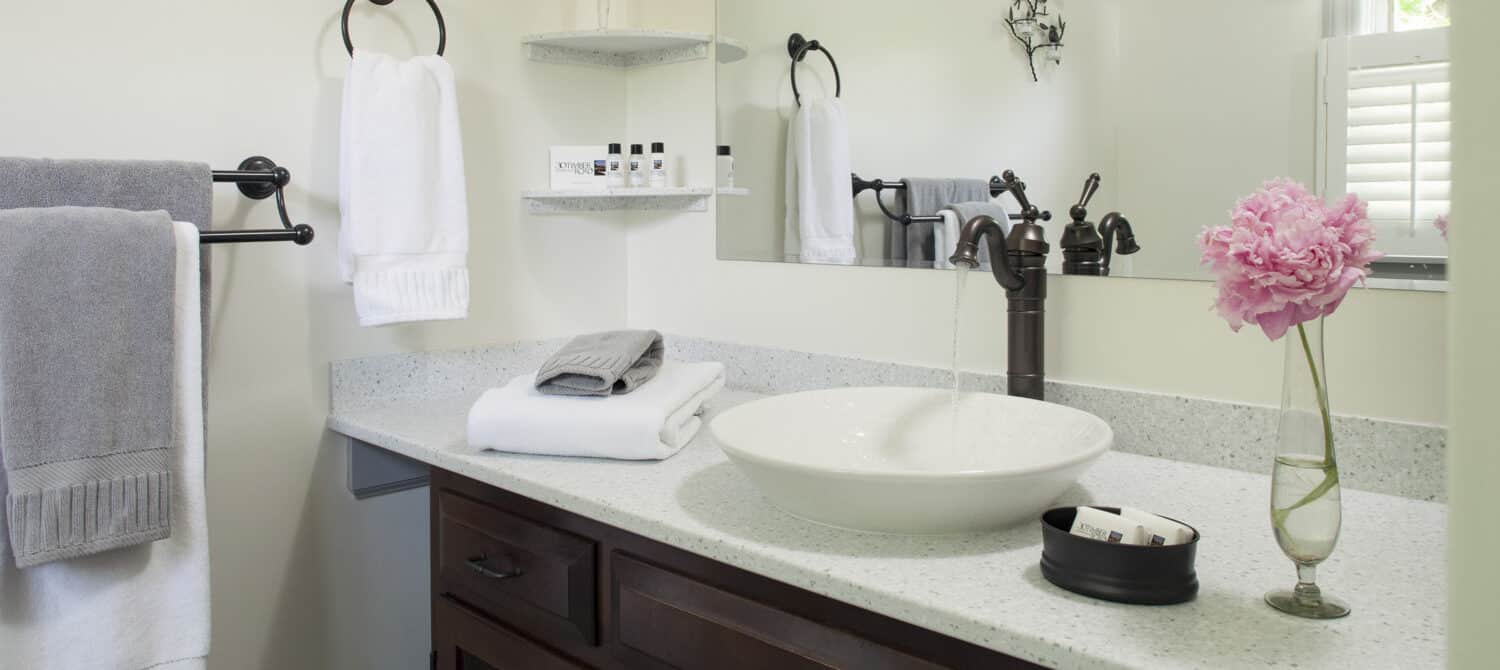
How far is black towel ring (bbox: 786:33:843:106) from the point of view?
1757 mm

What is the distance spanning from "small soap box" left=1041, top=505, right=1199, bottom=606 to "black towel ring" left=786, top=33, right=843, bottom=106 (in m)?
1.03

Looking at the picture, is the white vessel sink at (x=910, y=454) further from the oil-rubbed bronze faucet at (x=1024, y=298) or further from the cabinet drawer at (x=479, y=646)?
the cabinet drawer at (x=479, y=646)

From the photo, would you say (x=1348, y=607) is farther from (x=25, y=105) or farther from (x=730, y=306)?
(x=25, y=105)

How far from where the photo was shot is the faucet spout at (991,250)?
1.24 m

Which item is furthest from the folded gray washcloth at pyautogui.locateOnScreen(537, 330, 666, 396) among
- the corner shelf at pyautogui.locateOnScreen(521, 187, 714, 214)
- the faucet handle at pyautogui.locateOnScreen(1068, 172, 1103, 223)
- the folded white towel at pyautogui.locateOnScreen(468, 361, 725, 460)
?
the faucet handle at pyautogui.locateOnScreen(1068, 172, 1103, 223)

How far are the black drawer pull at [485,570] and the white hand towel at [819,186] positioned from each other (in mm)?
724

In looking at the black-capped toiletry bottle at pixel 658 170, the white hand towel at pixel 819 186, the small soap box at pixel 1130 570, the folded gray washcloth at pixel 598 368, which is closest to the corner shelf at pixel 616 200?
the black-capped toiletry bottle at pixel 658 170

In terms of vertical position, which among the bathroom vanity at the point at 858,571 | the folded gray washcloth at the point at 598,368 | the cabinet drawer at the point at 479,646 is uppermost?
the folded gray washcloth at the point at 598,368

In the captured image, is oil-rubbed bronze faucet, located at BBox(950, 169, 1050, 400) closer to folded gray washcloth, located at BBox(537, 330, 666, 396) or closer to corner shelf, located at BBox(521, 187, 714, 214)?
folded gray washcloth, located at BBox(537, 330, 666, 396)

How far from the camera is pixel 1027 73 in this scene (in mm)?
1484

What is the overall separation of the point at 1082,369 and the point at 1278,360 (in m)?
0.25

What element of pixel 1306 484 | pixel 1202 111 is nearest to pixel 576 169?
pixel 1202 111

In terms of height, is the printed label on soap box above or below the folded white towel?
above

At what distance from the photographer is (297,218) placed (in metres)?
1.67
